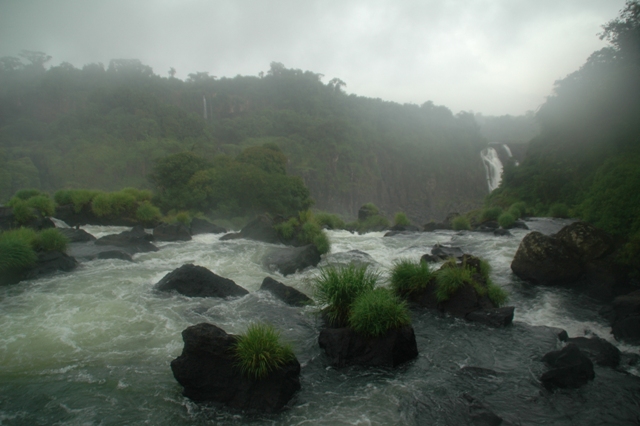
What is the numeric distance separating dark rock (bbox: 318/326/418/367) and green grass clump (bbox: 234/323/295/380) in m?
1.55

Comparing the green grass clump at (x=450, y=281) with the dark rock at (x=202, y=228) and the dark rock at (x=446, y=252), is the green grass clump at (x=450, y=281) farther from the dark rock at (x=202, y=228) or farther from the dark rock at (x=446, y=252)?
the dark rock at (x=202, y=228)

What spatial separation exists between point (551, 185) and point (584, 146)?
4825mm

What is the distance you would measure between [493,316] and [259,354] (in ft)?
23.0

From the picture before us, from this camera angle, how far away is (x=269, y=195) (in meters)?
40.3

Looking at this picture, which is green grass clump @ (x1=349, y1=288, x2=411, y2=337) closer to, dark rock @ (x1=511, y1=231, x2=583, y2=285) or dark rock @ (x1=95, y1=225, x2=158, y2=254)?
dark rock @ (x1=511, y1=231, x2=583, y2=285)

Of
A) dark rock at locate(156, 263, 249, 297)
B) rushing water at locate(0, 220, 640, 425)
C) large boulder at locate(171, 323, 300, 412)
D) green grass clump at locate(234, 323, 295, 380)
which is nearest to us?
rushing water at locate(0, 220, 640, 425)

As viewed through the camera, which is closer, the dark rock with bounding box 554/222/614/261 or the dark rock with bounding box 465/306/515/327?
the dark rock with bounding box 465/306/515/327

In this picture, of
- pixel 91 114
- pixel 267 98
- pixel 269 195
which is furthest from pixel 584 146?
pixel 267 98

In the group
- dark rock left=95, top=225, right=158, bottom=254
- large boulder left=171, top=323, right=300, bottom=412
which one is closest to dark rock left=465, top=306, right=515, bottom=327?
large boulder left=171, top=323, right=300, bottom=412

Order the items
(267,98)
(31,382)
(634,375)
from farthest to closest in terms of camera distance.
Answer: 1. (267,98)
2. (634,375)
3. (31,382)

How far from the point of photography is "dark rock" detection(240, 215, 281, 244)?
2453cm

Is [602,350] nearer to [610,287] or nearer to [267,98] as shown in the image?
[610,287]

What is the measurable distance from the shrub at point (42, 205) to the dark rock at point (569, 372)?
28886 millimetres

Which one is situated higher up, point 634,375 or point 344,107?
point 344,107
